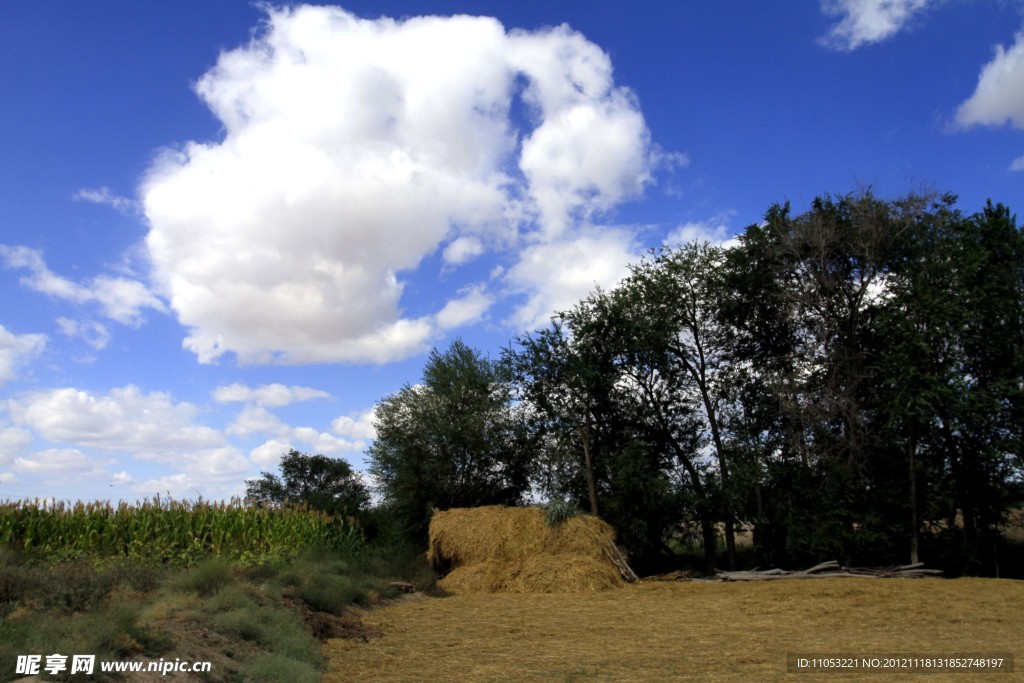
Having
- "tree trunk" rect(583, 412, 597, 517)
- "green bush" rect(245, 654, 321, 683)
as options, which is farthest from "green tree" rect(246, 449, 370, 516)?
"green bush" rect(245, 654, 321, 683)

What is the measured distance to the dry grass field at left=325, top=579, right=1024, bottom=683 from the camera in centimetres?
703

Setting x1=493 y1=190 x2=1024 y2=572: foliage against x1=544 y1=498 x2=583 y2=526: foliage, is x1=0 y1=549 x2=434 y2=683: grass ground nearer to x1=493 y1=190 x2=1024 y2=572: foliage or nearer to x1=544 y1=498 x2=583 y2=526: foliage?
x1=544 y1=498 x2=583 y2=526: foliage

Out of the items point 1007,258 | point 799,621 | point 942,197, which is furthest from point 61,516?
point 1007,258

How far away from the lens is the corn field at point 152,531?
47.1 ft

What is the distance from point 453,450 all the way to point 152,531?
8.98 m

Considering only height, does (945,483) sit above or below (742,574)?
above

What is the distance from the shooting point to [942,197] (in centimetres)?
1997

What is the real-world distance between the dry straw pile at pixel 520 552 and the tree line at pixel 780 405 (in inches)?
61.4

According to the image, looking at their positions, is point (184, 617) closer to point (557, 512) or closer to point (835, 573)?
point (557, 512)

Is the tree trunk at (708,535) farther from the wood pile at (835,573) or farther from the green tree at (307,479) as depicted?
the green tree at (307,479)

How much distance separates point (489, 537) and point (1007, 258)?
16.5 m

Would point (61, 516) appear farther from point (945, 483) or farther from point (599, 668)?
point (945, 483)

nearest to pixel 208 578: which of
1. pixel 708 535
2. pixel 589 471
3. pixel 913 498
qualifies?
pixel 589 471

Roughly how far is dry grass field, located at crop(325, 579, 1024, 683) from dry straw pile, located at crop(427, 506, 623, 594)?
2.79ft
